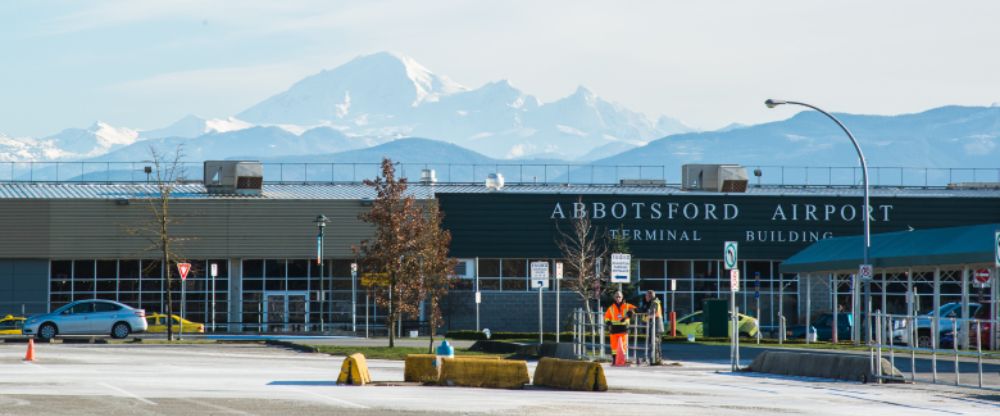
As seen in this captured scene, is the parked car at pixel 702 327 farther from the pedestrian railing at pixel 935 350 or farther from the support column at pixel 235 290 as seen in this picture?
the support column at pixel 235 290

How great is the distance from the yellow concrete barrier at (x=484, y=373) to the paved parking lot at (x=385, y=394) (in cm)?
47

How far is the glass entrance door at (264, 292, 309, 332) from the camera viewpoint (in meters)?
69.6

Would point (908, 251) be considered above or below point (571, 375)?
above

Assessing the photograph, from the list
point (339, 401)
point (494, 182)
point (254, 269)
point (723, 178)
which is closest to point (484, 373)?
point (339, 401)

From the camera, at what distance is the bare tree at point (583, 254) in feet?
214

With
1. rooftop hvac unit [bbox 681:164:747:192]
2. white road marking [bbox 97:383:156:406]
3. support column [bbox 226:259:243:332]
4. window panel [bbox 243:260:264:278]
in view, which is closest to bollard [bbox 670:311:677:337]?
rooftop hvac unit [bbox 681:164:747:192]

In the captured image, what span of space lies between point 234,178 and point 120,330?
71.2 feet

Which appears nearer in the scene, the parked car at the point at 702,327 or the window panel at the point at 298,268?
the parked car at the point at 702,327

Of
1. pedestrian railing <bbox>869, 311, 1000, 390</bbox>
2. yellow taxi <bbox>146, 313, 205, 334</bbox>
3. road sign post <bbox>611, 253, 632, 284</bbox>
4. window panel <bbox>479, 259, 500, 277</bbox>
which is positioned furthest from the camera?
window panel <bbox>479, 259, 500, 277</bbox>

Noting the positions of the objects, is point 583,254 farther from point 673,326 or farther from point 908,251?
point 908,251

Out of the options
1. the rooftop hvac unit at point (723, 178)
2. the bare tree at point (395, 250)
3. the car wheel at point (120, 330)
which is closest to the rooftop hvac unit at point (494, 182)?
the rooftop hvac unit at point (723, 178)

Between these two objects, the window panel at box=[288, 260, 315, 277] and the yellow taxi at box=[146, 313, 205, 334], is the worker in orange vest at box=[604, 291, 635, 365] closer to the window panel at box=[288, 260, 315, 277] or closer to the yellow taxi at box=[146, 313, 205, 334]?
the yellow taxi at box=[146, 313, 205, 334]

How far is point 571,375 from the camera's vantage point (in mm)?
25047

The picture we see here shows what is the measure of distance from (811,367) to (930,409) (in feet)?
28.1
